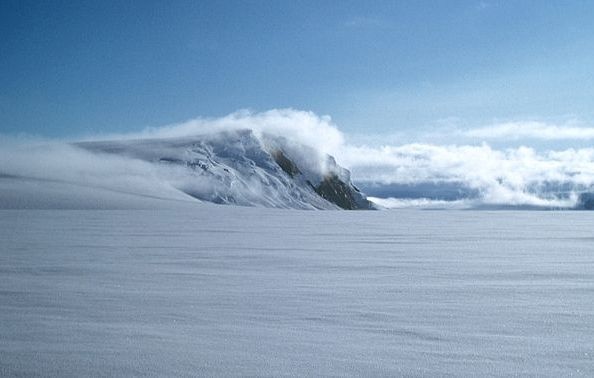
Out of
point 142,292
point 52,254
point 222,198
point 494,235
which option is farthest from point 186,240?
point 222,198

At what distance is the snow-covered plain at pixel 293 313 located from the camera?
10.6ft

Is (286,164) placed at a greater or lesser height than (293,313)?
greater

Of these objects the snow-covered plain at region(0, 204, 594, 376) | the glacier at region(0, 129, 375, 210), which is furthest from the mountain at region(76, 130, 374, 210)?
the snow-covered plain at region(0, 204, 594, 376)

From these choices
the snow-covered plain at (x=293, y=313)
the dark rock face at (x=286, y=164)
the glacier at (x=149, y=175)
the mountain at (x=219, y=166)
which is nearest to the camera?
the snow-covered plain at (x=293, y=313)

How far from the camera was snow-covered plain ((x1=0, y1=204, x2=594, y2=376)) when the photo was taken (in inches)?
127

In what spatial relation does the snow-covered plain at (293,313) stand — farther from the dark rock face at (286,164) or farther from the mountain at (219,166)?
the dark rock face at (286,164)

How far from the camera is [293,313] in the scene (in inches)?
177

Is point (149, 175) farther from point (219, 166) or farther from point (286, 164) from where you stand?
point (286, 164)

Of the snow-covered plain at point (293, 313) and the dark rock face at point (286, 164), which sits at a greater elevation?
the dark rock face at point (286, 164)

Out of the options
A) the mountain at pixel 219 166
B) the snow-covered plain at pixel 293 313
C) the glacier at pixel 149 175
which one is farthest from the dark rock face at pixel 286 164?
the snow-covered plain at pixel 293 313

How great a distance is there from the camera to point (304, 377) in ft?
9.78

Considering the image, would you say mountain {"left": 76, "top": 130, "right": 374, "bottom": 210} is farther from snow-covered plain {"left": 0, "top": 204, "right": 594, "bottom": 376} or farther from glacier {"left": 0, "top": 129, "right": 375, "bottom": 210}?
snow-covered plain {"left": 0, "top": 204, "right": 594, "bottom": 376}

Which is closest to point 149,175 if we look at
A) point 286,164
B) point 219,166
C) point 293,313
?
point 219,166

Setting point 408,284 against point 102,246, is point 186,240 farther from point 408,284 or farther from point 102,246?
point 408,284
